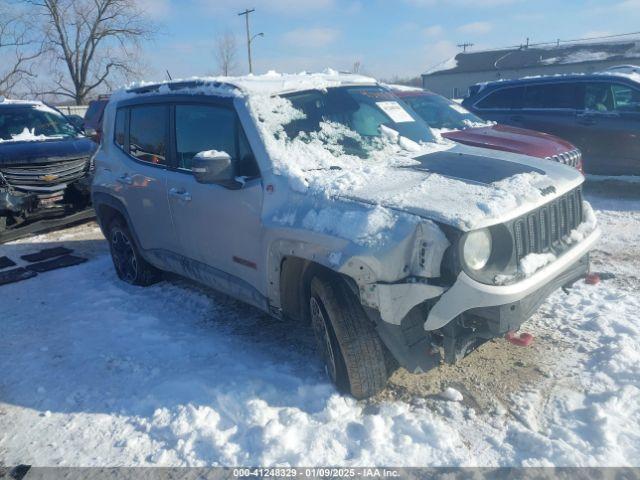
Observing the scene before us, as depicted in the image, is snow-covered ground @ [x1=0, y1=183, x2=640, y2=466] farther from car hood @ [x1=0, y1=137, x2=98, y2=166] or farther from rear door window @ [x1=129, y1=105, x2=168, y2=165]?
car hood @ [x1=0, y1=137, x2=98, y2=166]

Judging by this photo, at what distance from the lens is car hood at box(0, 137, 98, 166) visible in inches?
290

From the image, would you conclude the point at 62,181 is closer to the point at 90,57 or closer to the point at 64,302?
the point at 64,302

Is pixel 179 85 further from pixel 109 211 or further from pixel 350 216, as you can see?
pixel 350 216

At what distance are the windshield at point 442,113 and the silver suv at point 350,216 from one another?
3390 millimetres

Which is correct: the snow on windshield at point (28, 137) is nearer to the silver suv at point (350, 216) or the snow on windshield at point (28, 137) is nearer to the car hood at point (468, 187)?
the silver suv at point (350, 216)

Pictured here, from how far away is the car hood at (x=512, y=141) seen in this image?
634 cm

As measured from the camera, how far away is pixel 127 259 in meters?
5.61

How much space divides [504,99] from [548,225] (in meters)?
7.13

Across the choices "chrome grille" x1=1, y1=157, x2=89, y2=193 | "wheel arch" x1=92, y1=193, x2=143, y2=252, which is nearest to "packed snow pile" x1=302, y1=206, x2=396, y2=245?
"wheel arch" x1=92, y1=193, x2=143, y2=252

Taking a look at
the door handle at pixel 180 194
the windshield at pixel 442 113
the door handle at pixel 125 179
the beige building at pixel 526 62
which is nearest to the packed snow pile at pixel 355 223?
the door handle at pixel 180 194

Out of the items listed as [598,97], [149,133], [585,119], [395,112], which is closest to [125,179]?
[149,133]

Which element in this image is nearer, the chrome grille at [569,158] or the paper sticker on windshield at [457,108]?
the chrome grille at [569,158]

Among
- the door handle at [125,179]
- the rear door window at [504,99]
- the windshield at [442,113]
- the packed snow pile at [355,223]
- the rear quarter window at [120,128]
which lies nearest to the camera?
the packed snow pile at [355,223]

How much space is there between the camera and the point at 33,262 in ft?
21.6
